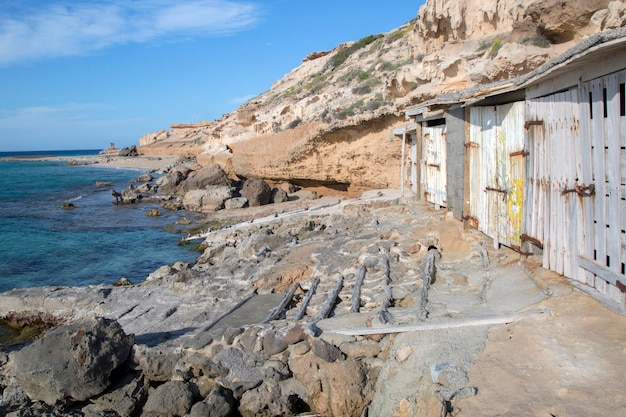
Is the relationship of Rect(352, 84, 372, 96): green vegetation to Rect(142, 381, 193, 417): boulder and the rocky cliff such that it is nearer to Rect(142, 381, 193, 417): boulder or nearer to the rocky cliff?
the rocky cliff

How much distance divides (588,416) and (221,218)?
19.3m

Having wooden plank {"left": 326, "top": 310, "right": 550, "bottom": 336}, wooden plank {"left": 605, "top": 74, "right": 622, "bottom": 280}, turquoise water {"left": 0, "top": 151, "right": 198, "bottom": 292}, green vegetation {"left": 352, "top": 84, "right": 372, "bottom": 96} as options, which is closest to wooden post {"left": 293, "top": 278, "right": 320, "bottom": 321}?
wooden plank {"left": 326, "top": 310, "right": 550, "bottom": 336}

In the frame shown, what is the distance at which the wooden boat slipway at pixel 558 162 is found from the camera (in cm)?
516

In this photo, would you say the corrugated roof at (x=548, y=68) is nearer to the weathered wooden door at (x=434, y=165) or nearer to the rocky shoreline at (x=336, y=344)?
the weathered wooden door at (x=434, y=165)

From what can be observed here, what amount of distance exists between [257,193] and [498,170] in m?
16.3

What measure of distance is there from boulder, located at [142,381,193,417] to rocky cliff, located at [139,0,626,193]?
33.7 ft

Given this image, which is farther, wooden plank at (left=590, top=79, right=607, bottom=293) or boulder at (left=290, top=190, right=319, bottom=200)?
boulder at (left=290, top=190, right=319, bottom=200)

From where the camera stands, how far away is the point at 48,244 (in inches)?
750

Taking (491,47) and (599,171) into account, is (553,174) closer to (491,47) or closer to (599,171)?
(599,171)

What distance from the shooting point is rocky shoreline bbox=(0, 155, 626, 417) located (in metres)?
5.07

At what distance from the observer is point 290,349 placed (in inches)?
257

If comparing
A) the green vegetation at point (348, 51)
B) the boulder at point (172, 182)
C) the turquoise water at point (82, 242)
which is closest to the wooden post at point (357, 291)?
the turquoise water at point (82, 242)

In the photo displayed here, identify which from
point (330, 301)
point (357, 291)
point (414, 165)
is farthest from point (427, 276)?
point (414, 165)

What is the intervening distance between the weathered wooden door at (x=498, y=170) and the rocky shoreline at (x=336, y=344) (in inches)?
15.8
